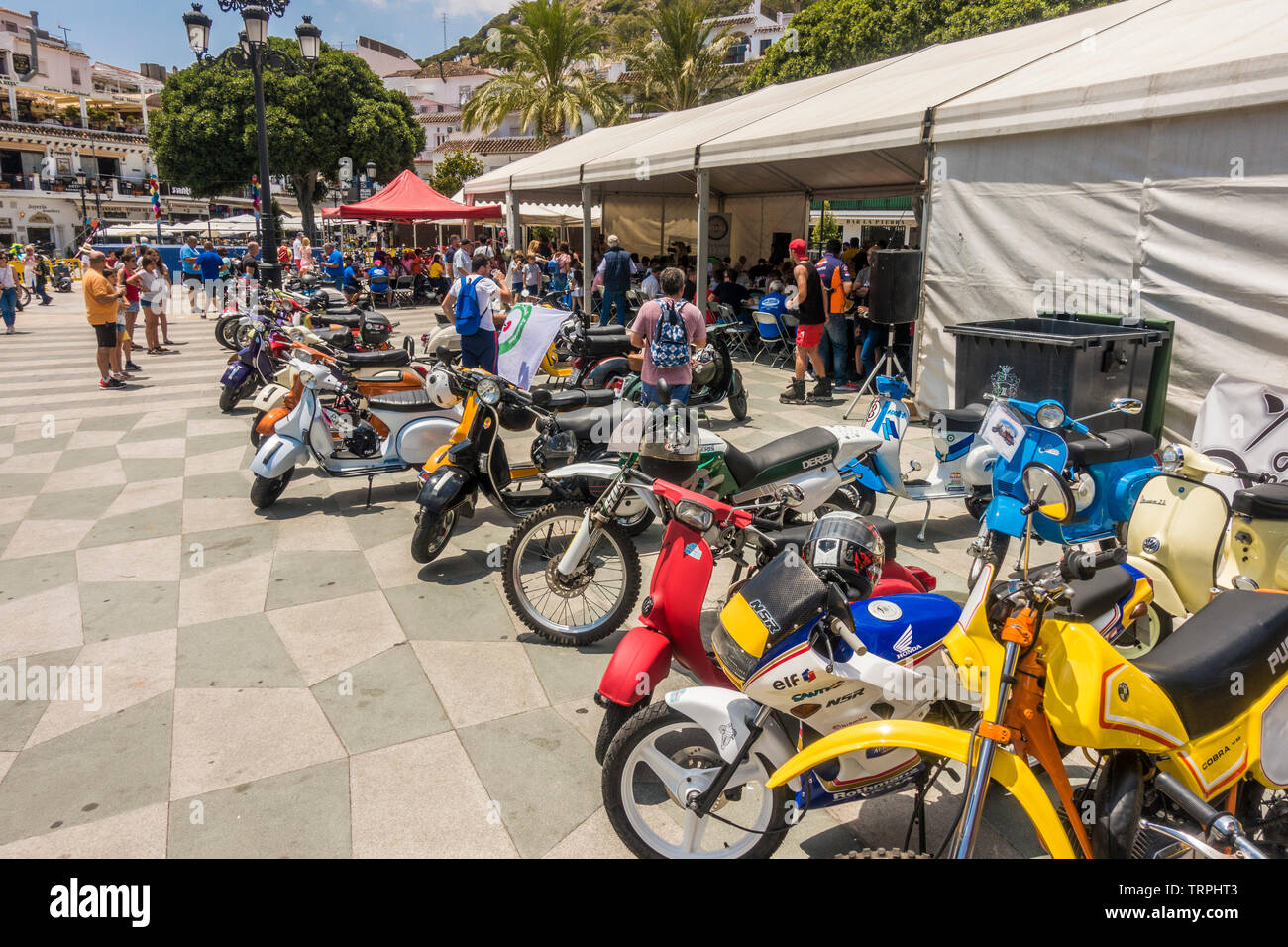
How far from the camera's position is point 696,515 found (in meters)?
3.11

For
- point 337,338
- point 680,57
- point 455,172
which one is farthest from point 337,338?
point 455,172

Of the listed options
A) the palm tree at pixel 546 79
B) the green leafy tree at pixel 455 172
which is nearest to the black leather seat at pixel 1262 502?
the palm tree at pixel 546 79

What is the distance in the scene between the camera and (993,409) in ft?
16.0

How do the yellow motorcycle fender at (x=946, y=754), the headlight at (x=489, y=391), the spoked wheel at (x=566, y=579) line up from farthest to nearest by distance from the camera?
the headlight at (x=489, y=391)
the spoked wheel at (x=566, y=579)
the yellow motorcycle fender at (x=946, y=754)

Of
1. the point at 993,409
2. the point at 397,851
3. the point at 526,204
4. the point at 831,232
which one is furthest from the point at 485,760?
the point at 831,232

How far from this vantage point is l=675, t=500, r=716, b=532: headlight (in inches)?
122

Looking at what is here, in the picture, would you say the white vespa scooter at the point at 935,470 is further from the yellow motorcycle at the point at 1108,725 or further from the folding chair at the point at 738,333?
the folding chair at the point at 738,333

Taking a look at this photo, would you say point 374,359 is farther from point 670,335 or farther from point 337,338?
point 670,335

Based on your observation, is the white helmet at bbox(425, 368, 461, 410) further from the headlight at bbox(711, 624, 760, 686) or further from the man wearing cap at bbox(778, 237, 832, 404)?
the man wearing cap at bbox(778, 237, 832, 404)

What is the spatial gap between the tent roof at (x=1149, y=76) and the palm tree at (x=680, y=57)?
26.4m

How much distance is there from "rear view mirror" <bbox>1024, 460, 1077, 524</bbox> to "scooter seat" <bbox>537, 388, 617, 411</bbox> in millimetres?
3122

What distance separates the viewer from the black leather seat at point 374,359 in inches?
312

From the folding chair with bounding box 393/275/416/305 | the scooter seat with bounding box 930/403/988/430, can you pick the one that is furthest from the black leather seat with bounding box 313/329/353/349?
the folding chair with bounding box 393/275/416/305
